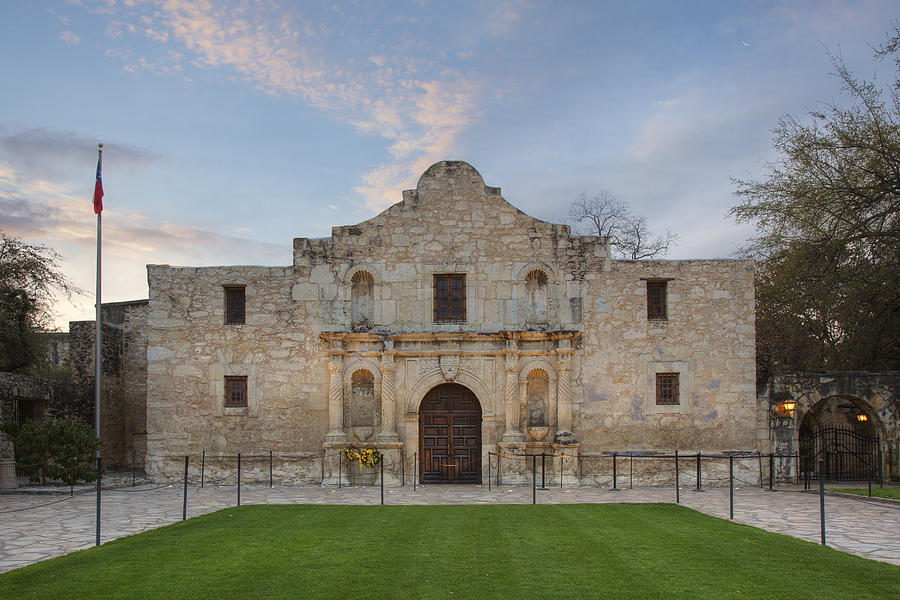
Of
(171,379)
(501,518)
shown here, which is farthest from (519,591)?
(171,379)

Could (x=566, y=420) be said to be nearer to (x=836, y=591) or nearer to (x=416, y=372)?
(x=416, y=372)

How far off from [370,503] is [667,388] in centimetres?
841

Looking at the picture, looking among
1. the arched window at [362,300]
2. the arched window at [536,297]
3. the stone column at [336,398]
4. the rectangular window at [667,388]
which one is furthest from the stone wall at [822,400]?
the stone column at [336,398]

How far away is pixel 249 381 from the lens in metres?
19.7

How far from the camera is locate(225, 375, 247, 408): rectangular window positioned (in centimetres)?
1984

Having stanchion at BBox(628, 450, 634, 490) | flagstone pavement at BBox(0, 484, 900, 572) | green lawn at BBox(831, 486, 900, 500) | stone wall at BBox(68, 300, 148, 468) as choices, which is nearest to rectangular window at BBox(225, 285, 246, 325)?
flagstone pavement at BBox(0, 484, 900, 572)

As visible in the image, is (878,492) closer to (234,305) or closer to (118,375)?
(234,305)

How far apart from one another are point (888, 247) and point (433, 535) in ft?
50.0

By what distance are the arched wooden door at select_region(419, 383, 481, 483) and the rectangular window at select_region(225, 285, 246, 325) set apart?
5356 millimetres

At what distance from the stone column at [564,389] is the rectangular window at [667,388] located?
235 cm

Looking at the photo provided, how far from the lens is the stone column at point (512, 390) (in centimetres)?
1900

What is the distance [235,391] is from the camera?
19.9 m

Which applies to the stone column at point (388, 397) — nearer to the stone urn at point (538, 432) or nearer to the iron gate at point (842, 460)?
the stone urn at point (538, 432)

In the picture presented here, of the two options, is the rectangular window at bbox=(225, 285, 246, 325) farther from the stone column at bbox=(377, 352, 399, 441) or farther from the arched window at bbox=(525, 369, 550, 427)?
the arched window at bbox=(525, 369, 550, 427)
